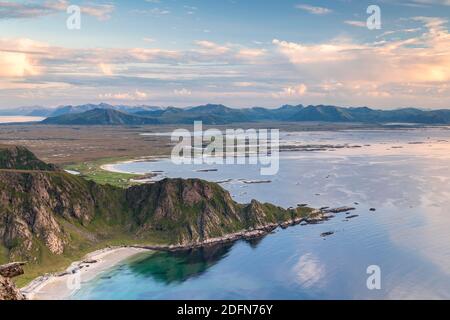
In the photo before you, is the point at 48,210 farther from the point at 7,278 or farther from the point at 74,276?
the point at 7,278

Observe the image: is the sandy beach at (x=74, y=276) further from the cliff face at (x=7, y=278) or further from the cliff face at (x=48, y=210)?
the cliff face at (x=7, y=278)

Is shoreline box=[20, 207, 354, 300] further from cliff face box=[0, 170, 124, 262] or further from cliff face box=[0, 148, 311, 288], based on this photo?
cliff face box=[0, 170, 124, 262]

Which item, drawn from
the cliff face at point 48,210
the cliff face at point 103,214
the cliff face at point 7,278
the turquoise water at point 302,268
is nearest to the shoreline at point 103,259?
the cliff face at point 103,214

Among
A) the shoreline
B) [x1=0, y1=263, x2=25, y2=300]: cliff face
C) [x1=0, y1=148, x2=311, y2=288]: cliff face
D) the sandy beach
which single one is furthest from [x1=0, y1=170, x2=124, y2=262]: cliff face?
[x1=0, y1=263, x2=25, y2=300]: cliff face

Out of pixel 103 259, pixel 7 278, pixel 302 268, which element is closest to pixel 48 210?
pixel 103 259

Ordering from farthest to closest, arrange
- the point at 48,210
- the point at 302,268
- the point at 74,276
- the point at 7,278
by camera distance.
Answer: the point at 48,210 → the point at 302,268 → the point at 74,276 → the point at 7,278

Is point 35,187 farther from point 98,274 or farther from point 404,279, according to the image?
point 404,279
